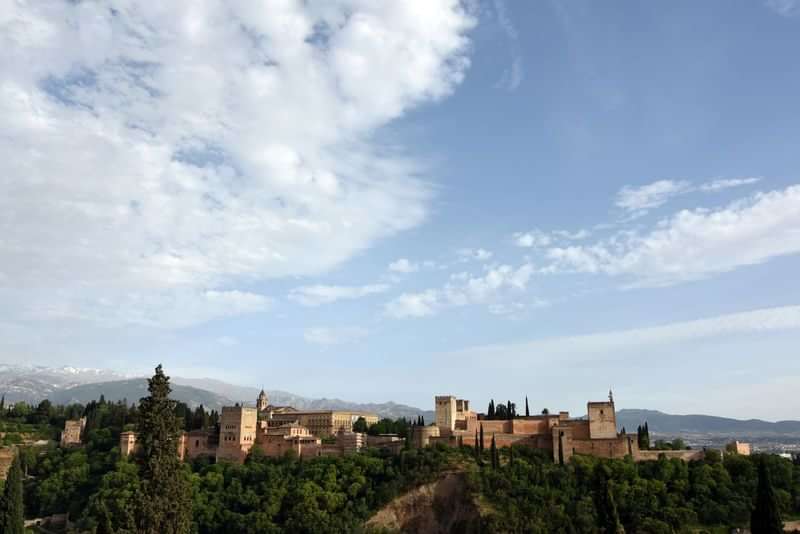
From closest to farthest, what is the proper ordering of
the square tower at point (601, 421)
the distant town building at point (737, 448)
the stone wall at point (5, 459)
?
the square tower at point (601, 421) < the distant town building at point (737, 448) < the stone wall at point (5, 459)

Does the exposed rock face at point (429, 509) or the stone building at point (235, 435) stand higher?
the stone building at point (235, 435)

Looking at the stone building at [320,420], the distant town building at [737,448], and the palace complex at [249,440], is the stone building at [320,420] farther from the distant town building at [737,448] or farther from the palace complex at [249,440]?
the distant town building at [737,448]

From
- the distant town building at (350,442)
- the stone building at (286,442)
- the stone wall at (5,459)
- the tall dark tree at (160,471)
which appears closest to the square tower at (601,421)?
the distant town building at (350,442)

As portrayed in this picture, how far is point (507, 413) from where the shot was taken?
7369 centimetres

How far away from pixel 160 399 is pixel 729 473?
50696mm

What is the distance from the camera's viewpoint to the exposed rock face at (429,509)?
6053 centimetres

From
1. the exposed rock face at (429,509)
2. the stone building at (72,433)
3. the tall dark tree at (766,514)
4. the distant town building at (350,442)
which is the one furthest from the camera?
the stone building at (72,433)

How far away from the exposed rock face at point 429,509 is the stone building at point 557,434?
22.0 ft

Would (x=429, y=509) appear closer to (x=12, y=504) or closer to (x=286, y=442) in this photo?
(x=286, y=442)

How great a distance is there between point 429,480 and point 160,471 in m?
43.9

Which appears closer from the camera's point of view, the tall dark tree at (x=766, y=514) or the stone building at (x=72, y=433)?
the tall dark tree at (x=766, y=514)

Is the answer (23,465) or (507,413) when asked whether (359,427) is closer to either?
(507,413)

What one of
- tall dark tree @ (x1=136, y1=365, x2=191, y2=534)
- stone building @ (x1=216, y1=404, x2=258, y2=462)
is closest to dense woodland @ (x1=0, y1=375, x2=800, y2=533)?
stone building @ (x1=216, y1=404, x2=258, y2=462)

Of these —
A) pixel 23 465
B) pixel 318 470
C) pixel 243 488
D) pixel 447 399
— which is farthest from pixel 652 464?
pixel 23 465
